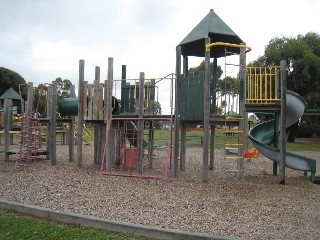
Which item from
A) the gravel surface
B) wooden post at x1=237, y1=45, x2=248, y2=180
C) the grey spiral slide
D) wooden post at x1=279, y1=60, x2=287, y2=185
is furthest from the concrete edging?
the grey spiral slide

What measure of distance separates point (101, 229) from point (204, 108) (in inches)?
203

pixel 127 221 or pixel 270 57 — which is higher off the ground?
pixel 270 57

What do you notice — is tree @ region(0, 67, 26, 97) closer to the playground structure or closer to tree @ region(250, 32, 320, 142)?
tree @ region(250, 32, 320, 142)

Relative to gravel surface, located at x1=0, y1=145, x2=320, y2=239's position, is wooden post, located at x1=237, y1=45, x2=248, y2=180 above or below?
above

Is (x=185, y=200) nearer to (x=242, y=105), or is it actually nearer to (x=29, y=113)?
(x=242, y=105)

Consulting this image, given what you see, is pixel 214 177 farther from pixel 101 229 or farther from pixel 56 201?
pixel 101 229

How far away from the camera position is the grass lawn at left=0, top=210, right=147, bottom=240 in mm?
5242

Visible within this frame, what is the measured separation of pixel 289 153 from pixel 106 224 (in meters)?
7.40

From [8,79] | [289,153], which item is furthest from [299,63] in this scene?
[8,79]

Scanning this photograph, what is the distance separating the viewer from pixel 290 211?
23.3ft

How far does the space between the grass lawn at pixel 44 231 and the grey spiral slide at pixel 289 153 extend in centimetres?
677

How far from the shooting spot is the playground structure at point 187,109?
10.1m

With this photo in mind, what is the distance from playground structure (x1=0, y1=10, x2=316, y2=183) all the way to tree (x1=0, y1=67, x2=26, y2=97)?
51.7 meters

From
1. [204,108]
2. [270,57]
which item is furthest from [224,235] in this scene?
[270,57]
